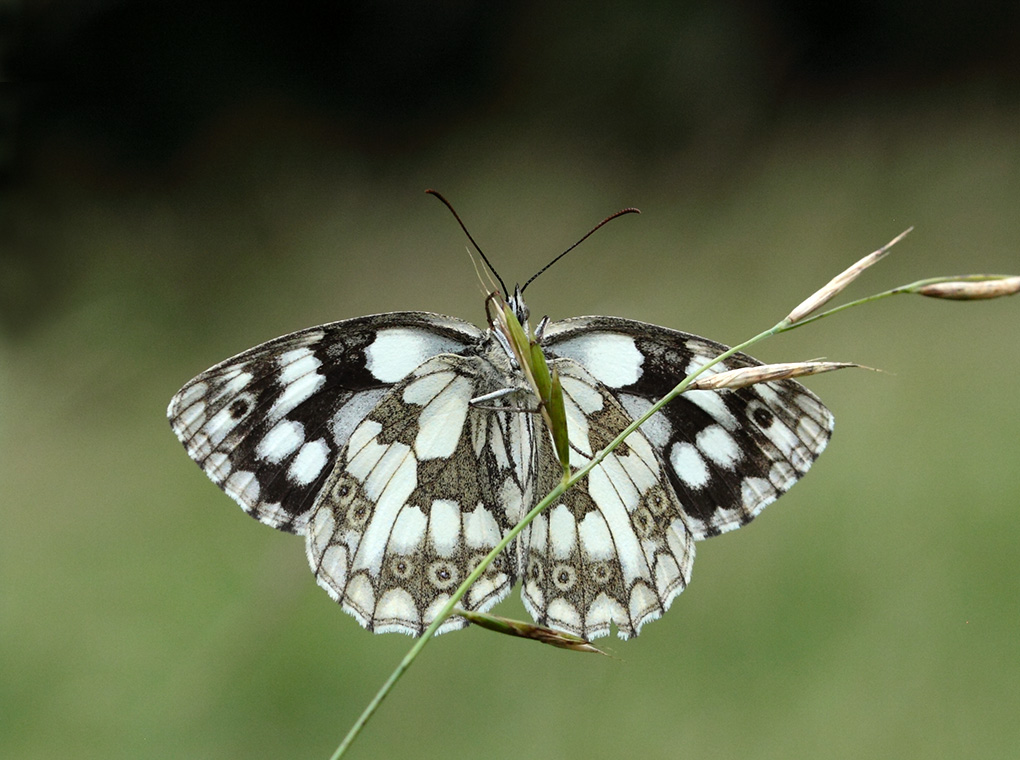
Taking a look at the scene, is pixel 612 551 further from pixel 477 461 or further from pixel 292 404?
pixel 292 404

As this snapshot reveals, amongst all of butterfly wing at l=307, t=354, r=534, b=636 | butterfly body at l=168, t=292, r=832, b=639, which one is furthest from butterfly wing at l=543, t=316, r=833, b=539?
butterfly wing at l=307, t=354, r=534, b=636

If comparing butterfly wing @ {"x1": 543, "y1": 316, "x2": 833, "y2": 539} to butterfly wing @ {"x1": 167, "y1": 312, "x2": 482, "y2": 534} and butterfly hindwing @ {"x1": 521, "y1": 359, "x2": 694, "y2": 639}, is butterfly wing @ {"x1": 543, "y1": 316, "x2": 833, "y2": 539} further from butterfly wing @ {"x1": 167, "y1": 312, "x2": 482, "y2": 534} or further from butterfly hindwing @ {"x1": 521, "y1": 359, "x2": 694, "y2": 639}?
butterfly wing @ {"x1": 167, "y1": 312, "x2": 482, "y2": 534}

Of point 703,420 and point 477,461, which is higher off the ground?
point 703,420

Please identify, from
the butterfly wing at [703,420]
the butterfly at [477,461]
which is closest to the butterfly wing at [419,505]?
the butterfly at [477,461]

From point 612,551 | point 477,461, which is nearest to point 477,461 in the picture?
point 477,461

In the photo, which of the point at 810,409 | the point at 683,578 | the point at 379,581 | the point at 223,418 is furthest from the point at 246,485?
the point at 810,409

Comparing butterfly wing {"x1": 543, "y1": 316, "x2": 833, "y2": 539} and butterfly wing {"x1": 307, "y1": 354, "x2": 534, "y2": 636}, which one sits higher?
butterfly wing {"x1": 543, "y1": 316, "x2": 833, "y2": 539}

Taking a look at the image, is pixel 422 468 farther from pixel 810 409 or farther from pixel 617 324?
pixel 810 409
